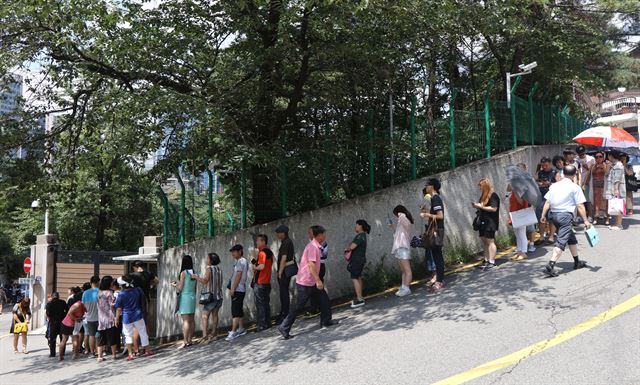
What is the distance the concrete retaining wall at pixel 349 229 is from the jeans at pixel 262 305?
1.02 meters

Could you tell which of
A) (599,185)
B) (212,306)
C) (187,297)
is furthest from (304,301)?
(599,185)

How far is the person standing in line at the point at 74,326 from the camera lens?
10.9 meters

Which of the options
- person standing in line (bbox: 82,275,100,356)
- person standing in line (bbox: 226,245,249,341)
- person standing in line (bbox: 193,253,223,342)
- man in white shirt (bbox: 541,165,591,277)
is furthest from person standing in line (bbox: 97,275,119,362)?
man in white shirt (bbox: 541,165,591,277)

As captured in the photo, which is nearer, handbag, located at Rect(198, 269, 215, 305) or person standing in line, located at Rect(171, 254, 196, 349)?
handbag, located at Rect(198, 269, 215, 305)

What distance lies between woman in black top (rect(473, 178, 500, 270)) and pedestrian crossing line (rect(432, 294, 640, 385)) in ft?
7.98

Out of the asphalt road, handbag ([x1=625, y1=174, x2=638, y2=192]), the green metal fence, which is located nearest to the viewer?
the asphalt road

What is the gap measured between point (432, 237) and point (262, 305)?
3.00 metres

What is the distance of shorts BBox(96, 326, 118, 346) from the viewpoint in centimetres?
999

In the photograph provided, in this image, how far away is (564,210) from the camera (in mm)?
7793

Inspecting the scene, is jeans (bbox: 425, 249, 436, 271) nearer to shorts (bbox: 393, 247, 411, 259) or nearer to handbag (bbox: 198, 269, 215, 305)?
shorts (bbox: 393, 247, 411, 259)

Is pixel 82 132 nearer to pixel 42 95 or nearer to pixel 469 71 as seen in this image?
pixel 42 95

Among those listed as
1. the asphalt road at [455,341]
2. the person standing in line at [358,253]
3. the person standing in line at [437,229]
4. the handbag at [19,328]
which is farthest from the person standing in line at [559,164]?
the handbag at [19,328]

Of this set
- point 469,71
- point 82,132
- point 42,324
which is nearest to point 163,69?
point 82,132

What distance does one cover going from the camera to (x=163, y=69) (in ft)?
30.9
